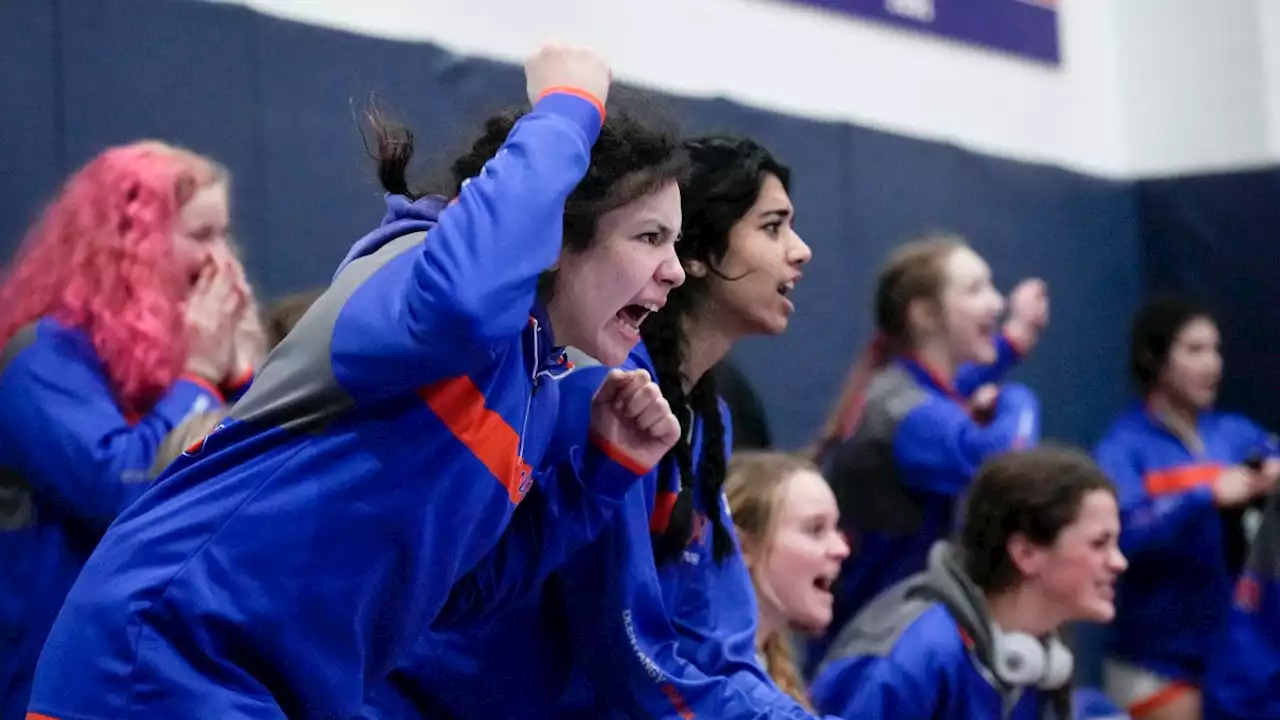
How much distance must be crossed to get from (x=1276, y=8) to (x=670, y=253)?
18.3 ft

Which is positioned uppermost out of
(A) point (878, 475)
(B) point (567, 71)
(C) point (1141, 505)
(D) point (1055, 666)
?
(B) point (567, 71)

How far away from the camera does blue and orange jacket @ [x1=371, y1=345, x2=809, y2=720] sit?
7.71ft

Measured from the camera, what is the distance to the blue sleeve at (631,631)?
234 cm

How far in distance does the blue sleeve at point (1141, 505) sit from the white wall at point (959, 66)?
1.30 m

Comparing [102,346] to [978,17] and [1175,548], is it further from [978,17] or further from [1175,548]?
[978,17]

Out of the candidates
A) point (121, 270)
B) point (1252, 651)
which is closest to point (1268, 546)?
point (1252, 651)

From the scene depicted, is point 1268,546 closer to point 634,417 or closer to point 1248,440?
point 1248,440

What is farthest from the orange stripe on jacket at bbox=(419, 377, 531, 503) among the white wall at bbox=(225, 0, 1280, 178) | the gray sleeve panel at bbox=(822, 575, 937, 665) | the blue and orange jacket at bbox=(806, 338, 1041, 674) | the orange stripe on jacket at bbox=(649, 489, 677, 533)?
the blue and orange jacket at bbox=(806, 338, 1041, 674)

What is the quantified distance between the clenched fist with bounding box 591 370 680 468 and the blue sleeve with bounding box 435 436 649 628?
0.02 m

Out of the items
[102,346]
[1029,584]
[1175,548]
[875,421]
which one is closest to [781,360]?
[875,421]

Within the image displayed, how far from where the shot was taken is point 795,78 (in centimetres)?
577

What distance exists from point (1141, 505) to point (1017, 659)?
6.91 feet

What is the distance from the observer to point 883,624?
3.47 meters

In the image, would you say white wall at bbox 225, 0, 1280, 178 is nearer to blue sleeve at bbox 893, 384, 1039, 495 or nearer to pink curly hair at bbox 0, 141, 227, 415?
pink curly hair at bbox 0, 141, 227, 415
